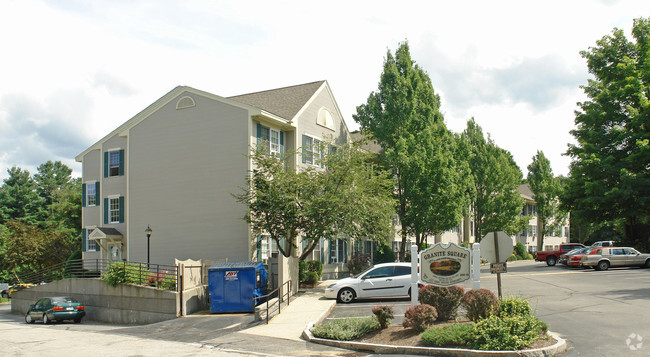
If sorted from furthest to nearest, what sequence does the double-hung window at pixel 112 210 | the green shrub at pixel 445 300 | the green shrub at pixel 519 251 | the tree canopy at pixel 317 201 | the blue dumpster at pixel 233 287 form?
the green shrub at pixel 519 251 → the double-hung window at pixel 112 210 → the tree canopy at pixel 317 201 → the blue dumpster at pixel 233 287 → the green shrub at pixel 445 300

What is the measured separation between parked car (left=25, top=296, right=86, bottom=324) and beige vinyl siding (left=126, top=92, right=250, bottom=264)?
6.02 metres

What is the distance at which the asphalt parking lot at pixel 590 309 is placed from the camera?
12.1 meters

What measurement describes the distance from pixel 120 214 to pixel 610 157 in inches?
1271

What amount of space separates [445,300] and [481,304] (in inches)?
57.2

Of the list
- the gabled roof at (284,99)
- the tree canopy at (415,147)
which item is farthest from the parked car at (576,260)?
the gabled roof at (284,99)

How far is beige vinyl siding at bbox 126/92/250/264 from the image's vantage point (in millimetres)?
28969

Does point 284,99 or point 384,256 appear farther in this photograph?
point 384,256

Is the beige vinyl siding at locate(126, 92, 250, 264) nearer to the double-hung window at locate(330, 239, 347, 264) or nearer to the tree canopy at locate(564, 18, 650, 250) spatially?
the double-hung window at locate(330, 239, 347, 264)

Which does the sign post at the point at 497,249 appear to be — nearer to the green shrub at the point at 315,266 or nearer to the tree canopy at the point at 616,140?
the green shrub at the point at 315,266

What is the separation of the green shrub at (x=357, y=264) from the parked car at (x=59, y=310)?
16012mm

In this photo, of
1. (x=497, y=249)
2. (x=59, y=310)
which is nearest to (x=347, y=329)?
(x=497, y=249)

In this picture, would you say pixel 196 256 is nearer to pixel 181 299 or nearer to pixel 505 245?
pixel 181 299

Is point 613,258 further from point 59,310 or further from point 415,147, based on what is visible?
point 59,310

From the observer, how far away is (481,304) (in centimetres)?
1348
